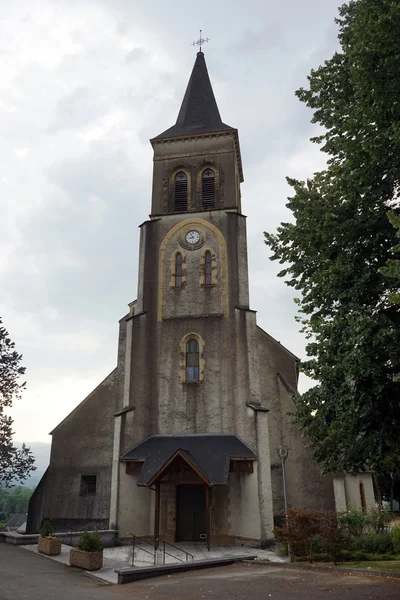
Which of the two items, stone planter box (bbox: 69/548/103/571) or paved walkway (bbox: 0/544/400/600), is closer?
paved walkway (bbox: 0/544/400/600)

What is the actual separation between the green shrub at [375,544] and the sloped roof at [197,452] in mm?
4790

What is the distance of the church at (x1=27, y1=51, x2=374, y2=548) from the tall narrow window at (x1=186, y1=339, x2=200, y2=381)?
5cm

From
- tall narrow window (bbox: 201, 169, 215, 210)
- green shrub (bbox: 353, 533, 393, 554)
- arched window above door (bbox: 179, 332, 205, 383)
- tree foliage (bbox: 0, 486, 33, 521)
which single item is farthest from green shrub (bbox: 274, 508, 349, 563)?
tree foliage (bbox: 0, 486, 33, 521)

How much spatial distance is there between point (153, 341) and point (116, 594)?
13.0 metres

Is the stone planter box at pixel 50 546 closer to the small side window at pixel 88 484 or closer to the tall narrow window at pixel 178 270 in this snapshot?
the small side window at pixel 88 484

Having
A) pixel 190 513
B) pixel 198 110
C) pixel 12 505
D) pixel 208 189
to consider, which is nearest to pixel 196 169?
pixel 208 189

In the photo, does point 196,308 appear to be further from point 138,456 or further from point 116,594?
point 116,594

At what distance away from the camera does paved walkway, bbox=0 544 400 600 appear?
10.3m

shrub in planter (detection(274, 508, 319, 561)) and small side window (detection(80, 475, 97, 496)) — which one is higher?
small side window (detection(80, 475, 97, 496))

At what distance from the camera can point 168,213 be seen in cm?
2619

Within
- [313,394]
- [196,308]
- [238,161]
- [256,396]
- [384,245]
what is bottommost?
[313,394]

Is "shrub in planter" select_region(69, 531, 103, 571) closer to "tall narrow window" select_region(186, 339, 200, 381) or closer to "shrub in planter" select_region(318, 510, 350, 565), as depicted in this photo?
"shrub in planter" select_region(318, 510, 350, 565)

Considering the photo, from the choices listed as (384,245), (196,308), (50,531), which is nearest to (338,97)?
(384,245)

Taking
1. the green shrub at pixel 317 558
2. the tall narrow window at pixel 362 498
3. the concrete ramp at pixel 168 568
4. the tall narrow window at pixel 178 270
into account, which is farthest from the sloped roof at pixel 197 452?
the tall narrow window at pixel 178 270
